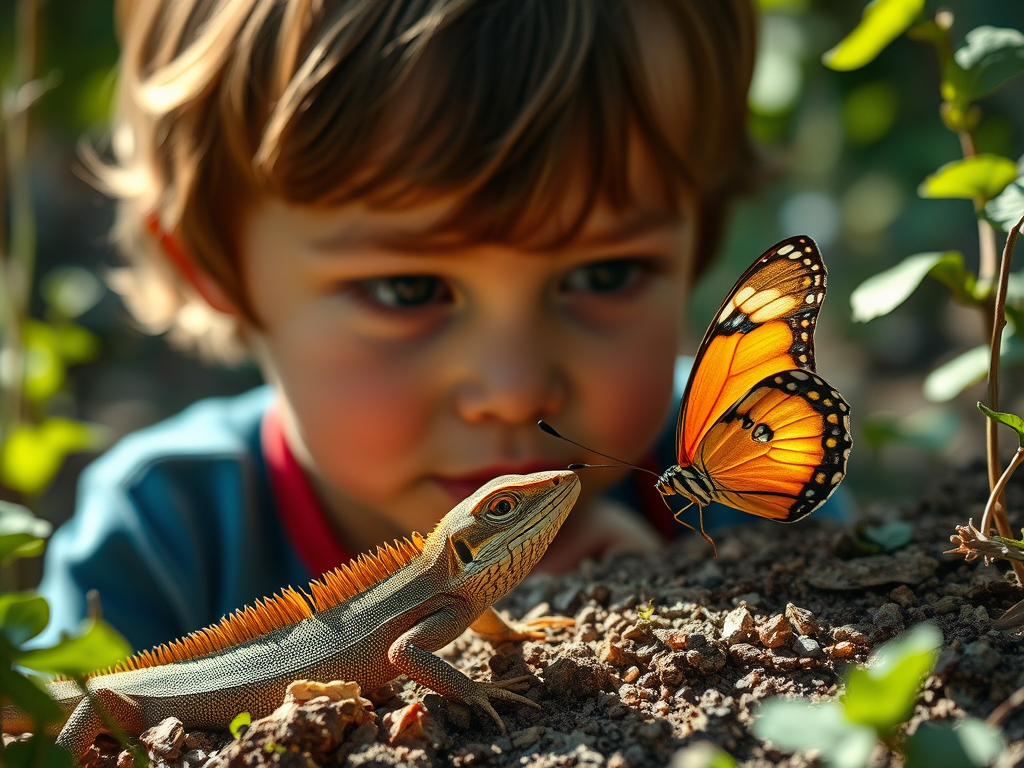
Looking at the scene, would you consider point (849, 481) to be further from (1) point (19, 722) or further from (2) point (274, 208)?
(1) point (19, 722)

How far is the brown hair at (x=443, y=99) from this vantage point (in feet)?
7.89

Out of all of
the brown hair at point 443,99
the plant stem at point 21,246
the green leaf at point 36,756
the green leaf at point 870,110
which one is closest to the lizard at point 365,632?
the green leaf at point 36,756

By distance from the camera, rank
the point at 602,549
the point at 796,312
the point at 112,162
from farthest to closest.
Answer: the point at 112,162, the point at 602,549, the point at 796,312

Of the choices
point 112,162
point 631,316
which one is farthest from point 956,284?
point 112,162

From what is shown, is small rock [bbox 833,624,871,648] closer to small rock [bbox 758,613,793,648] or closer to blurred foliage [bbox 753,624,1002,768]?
small rock [bbox 758,613,793,648]

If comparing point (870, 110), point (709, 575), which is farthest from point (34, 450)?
point (870, 110)

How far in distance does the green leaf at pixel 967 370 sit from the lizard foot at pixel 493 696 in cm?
113

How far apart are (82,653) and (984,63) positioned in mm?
1741

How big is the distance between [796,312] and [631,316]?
44.3 inches

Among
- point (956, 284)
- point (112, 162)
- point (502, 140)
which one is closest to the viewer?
point (956, 284)

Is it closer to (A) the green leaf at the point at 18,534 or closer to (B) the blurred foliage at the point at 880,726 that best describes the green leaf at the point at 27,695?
(A) the green leaf at the point at 18,534

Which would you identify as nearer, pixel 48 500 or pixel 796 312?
pixel 796 312

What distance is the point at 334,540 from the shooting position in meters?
3.46

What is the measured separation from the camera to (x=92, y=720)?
5.30 feet
